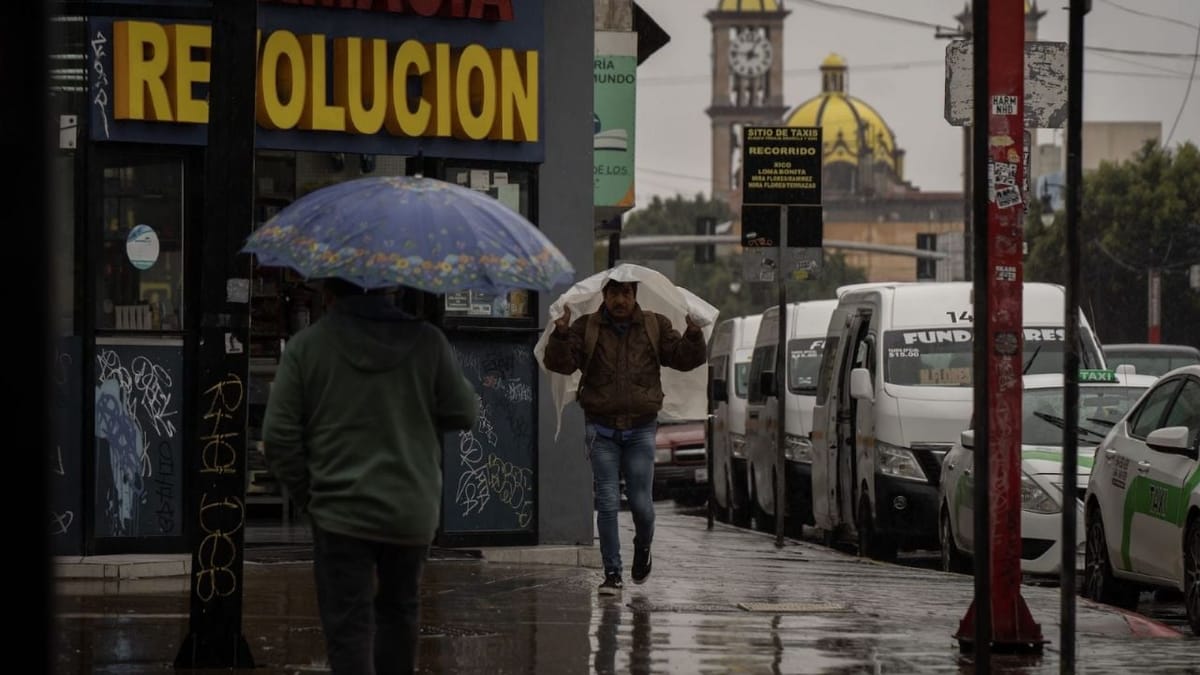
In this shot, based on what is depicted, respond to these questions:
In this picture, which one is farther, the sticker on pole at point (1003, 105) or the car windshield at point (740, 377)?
the car windshield at point (740, 377)

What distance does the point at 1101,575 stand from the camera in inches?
525

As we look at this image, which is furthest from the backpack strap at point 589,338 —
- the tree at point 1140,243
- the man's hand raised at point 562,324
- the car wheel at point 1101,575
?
the tree at point 1140,243

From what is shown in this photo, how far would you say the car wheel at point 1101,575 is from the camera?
43.3 feet

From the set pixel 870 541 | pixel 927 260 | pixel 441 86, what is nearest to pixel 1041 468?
pixel 870 541

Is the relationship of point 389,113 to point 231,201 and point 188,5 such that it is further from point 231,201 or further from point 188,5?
point 231,201

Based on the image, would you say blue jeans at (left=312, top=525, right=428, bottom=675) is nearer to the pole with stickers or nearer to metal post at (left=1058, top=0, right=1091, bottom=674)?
metal post at (left=1058, top=0, right=1091, bottom=674)

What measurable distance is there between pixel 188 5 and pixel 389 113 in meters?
1.56

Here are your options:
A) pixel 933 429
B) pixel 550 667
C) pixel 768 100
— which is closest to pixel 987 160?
pixel 550 667

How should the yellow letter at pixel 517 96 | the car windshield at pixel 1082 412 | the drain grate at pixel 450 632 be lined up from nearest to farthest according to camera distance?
the drain grate at pixel 450 632
the yellow letter at pixel 517 96
the car windshield at pixel 1082 412

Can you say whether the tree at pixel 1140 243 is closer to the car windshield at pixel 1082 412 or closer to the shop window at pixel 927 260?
the shop window at pixel 927 260

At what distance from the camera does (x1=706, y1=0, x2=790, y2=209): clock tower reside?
178 metres

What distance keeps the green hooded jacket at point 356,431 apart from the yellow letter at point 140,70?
19.7 feet

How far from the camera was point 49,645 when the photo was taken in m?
2.72

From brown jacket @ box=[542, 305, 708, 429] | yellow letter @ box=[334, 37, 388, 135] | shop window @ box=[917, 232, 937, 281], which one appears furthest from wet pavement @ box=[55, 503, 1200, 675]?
shop window @ box=[917, 232, 937, 281]
